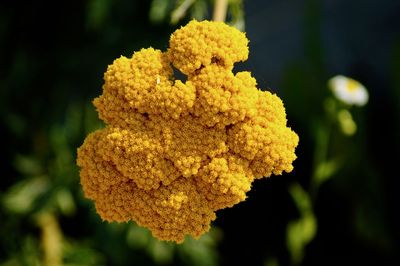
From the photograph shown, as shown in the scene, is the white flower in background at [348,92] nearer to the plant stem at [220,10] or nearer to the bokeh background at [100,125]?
the bokeh background at [100,125]

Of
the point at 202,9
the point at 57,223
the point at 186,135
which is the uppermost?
the point at 202,9

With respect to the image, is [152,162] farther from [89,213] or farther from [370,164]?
[370,164]

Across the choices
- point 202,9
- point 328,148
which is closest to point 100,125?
point 202,9

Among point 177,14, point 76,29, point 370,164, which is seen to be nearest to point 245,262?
point 370,164

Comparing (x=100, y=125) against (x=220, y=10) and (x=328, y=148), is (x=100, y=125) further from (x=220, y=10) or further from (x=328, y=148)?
(x=328, y=148)

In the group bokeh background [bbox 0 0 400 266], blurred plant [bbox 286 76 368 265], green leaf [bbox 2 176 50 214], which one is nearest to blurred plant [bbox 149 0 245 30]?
bokeh background [bbox 0 0 400 266]

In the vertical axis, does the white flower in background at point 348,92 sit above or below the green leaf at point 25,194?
above

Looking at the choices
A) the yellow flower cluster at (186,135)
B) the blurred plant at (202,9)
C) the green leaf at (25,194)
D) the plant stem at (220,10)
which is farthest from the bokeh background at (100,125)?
the yellow flower cluster at (186,135)
